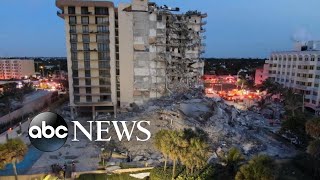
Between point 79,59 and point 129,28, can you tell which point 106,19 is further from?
point 79,59

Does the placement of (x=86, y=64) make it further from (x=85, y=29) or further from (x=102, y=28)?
(x=102, y=28)

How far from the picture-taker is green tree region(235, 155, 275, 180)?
23828 millimetres

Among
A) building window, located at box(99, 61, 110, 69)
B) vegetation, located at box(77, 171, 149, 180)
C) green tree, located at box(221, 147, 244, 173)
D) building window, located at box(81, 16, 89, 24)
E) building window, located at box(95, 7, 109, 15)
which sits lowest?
vegetation, located at box(77, 171, 149, 180)

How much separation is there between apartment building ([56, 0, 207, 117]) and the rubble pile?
4.76 m

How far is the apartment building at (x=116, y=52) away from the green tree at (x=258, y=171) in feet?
125

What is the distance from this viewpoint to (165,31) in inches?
2437

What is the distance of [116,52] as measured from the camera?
5853cm

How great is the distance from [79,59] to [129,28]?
37.5 ft

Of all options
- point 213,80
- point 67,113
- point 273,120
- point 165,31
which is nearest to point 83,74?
point 67,113

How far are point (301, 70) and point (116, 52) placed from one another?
4608 centimetres

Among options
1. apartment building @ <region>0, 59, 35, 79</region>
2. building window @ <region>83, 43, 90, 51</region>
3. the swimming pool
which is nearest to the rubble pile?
the swimming pool

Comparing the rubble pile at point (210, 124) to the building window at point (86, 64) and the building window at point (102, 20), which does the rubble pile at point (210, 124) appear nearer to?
the building window at point (86, 64)

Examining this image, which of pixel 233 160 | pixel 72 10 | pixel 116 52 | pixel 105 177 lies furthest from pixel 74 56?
pixel 233 160

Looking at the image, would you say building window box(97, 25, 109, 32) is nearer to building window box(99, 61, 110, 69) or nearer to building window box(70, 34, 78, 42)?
building window box(70, 34, 78, 42)
